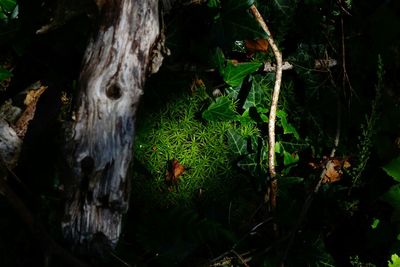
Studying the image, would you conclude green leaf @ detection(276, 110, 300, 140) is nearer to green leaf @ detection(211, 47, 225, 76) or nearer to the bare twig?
the bare twig

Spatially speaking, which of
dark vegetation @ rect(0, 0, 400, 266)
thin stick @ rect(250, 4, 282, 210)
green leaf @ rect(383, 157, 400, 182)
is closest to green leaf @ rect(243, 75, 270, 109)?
dark vegetation @ rect(0, 0, 400, 266)

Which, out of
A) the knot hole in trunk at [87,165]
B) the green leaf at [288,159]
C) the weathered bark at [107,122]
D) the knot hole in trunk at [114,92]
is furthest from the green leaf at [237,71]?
the knot hole in trunk at [87,165]

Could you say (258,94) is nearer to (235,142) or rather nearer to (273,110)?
(273,110)

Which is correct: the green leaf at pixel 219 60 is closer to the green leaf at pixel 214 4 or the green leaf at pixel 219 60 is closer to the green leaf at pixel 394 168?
the green leaf at pixel 214 4

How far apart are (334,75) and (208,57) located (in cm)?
76

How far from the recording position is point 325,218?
A: 8.87ft

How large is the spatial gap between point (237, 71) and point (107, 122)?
1.01 meters

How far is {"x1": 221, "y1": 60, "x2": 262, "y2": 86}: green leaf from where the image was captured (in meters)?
2.60

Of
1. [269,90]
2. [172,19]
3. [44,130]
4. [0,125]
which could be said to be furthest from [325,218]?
[0,125]

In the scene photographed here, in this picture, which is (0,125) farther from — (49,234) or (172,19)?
(172,19)

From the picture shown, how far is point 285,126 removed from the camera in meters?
2.73

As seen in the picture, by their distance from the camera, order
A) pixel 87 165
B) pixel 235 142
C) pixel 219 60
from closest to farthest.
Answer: pixel 87 165
pixel 219 60
pixel 235 142

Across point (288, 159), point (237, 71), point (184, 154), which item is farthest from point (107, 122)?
point (288, 159)

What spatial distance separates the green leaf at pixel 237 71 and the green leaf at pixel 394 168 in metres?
0.85
